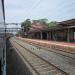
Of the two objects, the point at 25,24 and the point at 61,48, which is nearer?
the point at 61,48

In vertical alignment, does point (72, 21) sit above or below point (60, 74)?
above

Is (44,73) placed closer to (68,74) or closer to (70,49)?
(68,74)

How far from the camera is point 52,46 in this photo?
1478 inches

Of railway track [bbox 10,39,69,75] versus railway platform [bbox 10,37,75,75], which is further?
railway platform [bbox 10,37,75,75]

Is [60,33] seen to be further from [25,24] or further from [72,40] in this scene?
[25,24]

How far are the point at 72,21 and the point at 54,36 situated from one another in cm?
2530

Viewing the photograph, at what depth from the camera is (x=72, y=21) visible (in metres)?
42.4

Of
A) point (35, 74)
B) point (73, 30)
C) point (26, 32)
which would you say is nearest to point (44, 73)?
point (35, 74)

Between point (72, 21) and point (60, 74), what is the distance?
104 ft

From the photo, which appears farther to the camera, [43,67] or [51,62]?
[51,62]

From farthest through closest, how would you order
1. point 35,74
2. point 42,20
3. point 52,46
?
point 42,20 < point 52,46 < point 35,74

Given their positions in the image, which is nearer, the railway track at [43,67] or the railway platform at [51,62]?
the railway track at [43,67]

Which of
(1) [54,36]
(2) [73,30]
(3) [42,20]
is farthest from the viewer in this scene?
(3) [42,20]

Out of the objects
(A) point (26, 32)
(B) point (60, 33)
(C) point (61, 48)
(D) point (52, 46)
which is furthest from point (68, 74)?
(A) point (26, 32)
